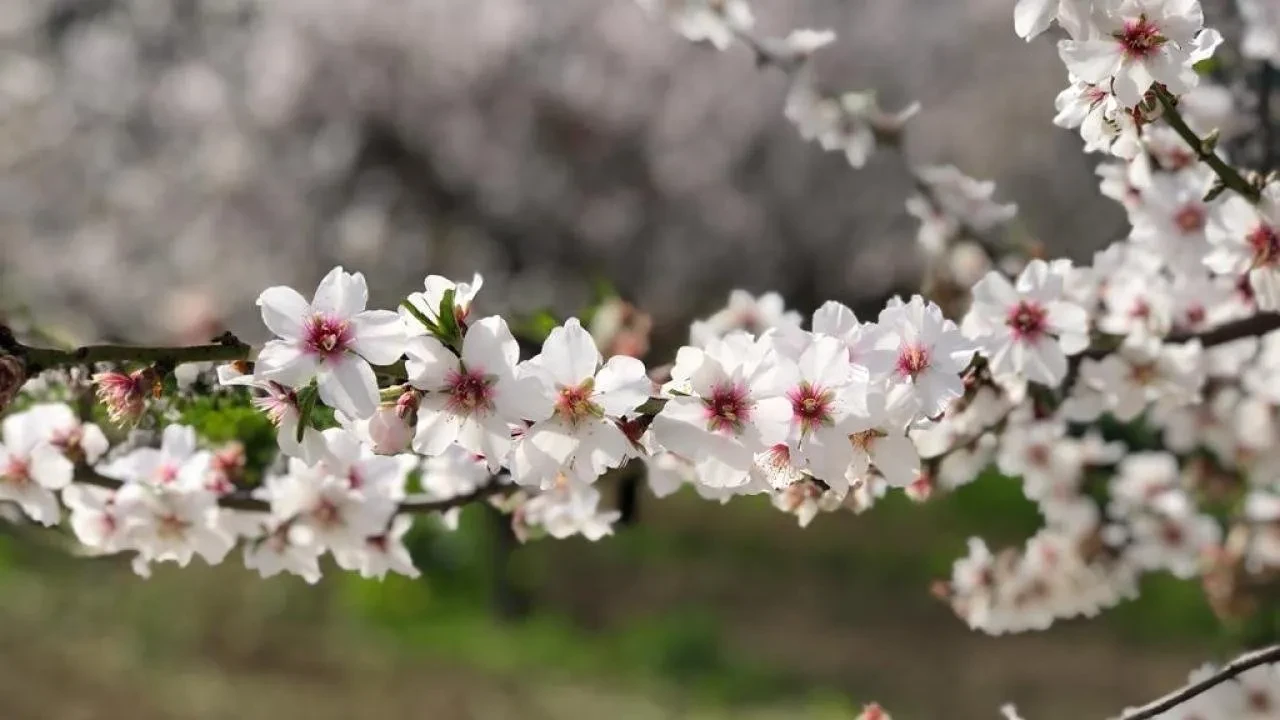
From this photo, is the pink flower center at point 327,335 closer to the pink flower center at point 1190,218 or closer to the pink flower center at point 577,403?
the pink flower center at point 577,403

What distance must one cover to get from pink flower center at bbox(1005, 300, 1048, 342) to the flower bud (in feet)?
1.57

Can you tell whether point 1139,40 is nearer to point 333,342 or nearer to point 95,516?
point 333,342

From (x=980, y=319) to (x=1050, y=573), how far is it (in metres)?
0.60

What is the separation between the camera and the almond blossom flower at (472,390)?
414mm

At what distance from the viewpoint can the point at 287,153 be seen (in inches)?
149

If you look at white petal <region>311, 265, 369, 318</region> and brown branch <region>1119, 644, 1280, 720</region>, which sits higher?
white petal <region>311, 265, 369, 318</region>

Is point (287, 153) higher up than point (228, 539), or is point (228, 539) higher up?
point (287, 153)

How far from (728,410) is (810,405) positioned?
32 millimetres

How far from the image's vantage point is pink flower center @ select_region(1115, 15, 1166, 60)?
46 cm

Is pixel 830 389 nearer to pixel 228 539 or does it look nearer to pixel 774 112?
pixel 228 539

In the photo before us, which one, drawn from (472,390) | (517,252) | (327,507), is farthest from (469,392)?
(517,252)

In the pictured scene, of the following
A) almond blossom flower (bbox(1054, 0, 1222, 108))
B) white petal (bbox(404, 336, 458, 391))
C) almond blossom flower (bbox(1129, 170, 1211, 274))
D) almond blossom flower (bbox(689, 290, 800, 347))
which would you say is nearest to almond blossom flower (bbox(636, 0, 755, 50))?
almond blossom flower (bbox(689, 290, 800, 347))

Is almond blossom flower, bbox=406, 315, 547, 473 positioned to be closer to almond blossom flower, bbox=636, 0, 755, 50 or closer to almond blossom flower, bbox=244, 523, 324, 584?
almond blossom flower, bbox=244, 523, 324, 584

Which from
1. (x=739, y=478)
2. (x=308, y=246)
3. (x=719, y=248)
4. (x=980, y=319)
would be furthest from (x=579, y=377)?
(x=719, y=248)
